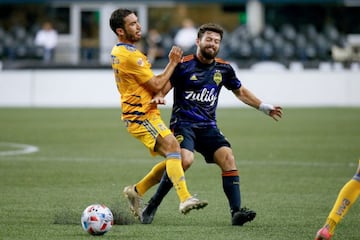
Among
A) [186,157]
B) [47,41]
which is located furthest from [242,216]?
[47,41]

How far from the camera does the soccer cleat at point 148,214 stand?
32.6ft

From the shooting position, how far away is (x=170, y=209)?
11.0 meters

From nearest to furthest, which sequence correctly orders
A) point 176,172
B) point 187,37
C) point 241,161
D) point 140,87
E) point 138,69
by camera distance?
point 176,172
point 138,69
point 140,87
point 241,161
point 187,37

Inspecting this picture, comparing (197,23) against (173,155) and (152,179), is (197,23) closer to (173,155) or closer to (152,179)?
(152,179)

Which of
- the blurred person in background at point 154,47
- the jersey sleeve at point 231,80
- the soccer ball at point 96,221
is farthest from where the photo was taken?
the blurred person in background at point 154,47

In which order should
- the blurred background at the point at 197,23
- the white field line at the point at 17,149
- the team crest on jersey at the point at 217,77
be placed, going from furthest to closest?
1. the blurred background at the point at 197,23
2. the white field line at the point at 17,149
3. the team crest on jersey at the point at 217,77

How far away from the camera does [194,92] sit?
9.89 m

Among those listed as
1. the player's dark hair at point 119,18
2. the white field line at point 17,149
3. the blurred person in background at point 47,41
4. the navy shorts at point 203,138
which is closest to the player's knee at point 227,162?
the navy shorts at point 203,138

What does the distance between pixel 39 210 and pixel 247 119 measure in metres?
15.8

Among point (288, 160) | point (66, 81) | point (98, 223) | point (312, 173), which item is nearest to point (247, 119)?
point (66, 81)

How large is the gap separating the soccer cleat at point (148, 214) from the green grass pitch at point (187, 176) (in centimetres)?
7

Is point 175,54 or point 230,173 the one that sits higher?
point 175,54

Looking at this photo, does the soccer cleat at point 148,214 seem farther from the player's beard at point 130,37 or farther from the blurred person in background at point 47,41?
the blurred person in background at point 47,41

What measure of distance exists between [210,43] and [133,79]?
84 cm
